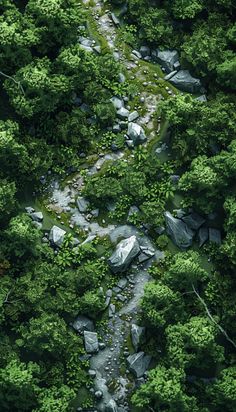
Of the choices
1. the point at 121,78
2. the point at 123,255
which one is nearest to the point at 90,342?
the point at 123,255

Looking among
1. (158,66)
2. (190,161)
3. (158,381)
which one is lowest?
(158,381)

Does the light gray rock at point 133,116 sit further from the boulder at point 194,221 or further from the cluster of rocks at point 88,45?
the boulder at point 194,221

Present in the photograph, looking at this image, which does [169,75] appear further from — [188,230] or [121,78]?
[188,230]

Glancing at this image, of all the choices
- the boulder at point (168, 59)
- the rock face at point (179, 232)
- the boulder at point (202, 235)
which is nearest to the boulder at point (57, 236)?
the rock face at point (179, 232)

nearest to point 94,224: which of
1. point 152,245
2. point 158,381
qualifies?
point 152,245

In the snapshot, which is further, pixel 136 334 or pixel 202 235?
pixel 202 235

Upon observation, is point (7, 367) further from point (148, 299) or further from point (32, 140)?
point (32, 140)
